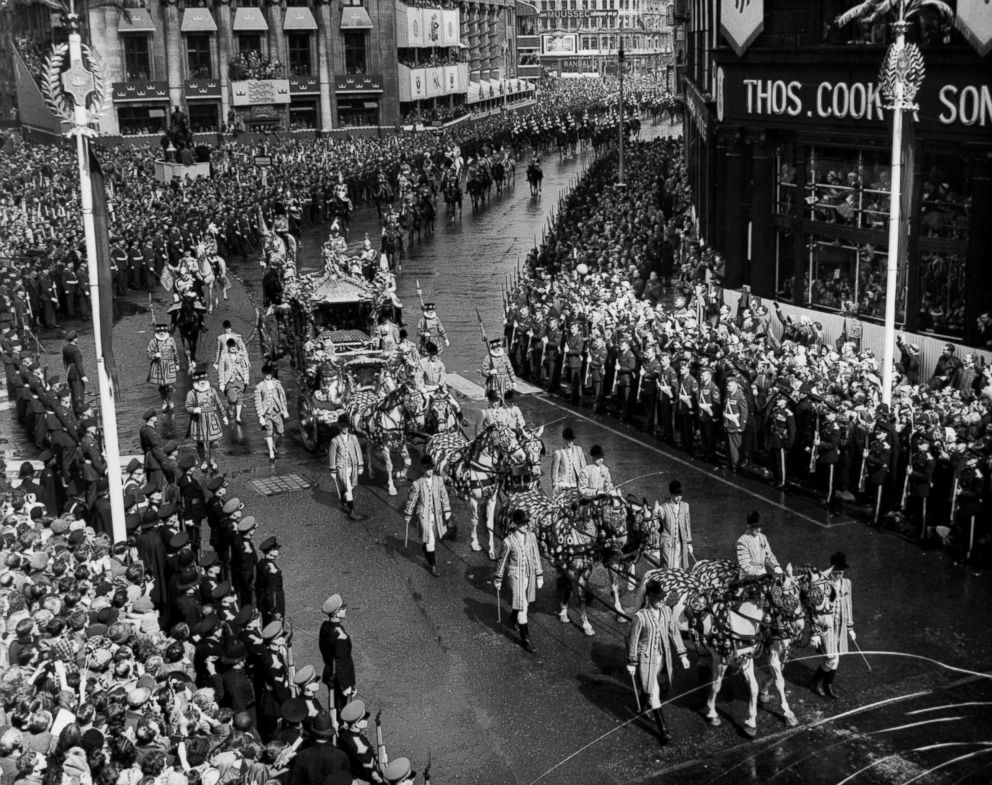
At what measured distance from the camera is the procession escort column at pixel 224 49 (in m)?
75.8

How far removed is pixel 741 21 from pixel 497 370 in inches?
460

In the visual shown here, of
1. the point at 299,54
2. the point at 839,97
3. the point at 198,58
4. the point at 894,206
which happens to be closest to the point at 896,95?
the point at 894,206

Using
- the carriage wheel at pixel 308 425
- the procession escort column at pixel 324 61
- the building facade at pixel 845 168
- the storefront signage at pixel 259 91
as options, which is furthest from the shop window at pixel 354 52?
the carriage wheel at pixel 308 425

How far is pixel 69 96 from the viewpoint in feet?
53.4

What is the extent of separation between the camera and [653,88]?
139750mm

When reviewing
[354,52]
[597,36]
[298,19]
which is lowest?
[354,52]

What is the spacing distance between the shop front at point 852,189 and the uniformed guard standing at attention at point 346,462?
10572 mm

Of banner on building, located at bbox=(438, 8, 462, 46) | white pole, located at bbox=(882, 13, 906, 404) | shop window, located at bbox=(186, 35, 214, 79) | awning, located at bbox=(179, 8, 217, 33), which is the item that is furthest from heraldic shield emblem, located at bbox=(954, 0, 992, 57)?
banner on building, located at bbox=(438, 8, 462, 46)

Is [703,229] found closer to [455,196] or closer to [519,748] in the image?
[455,196]

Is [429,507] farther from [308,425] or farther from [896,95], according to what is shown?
[896,95]

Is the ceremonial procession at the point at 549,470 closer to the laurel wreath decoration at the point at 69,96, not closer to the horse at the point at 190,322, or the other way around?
the laurel wreath decoration at the point at 69,96

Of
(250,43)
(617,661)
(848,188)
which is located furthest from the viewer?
(250,43)

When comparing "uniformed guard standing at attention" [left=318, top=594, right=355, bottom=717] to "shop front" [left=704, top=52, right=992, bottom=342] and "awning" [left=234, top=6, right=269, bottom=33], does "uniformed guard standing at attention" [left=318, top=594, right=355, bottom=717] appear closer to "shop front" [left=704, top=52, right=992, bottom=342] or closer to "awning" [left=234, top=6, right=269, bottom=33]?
"shop front" [left=704, top=52, right=992, bottom=342]

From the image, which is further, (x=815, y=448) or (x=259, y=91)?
(x=259, y=91)
